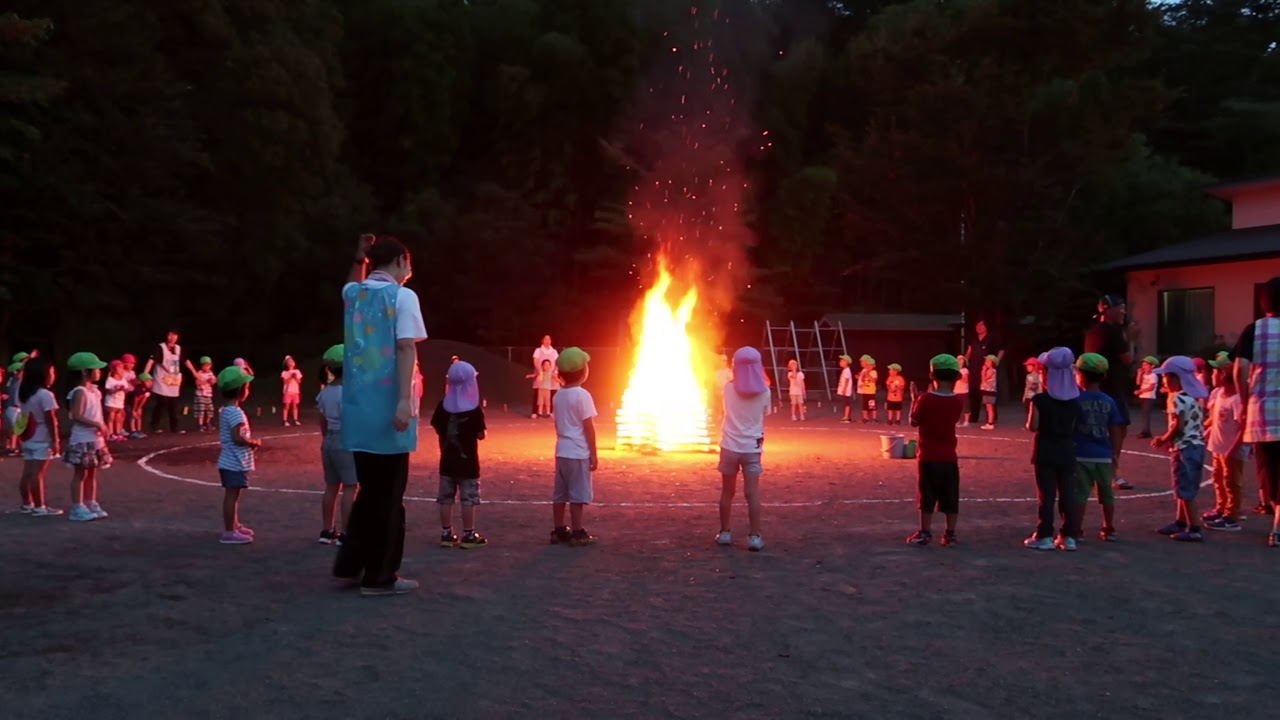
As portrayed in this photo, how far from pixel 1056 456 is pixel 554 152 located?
40.7m

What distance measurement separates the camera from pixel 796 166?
49.5 metres

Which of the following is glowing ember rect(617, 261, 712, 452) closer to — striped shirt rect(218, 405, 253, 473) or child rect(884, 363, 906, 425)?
child rect(884, 363, 906, 425)

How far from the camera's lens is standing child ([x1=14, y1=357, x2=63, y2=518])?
462 inches

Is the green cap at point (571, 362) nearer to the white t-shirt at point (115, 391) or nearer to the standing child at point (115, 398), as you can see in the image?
the standing child at point (115, 398)

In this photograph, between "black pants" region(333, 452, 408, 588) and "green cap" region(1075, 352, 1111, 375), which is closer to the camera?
"black pants" region(333, 452, 408, 588)

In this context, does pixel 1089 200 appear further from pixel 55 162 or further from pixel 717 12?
pixel 55 162

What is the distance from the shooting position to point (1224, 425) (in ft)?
36.8

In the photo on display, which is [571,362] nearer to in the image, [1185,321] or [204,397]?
[204,397]

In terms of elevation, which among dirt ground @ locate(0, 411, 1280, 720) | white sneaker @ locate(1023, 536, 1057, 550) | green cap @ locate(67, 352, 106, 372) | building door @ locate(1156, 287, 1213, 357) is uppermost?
building door @ locate(1156, 287, 1213, 357)

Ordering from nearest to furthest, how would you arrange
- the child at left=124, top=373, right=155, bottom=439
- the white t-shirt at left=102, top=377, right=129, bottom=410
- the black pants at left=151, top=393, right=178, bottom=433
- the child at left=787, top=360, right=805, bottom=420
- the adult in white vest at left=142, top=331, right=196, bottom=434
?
the white t-shirt at left=102, top=377, right=129, bottom=410
the child at left=124, top=373, right=155, bottom=439
the adult in white vest at left=142, top=331, right=196, bottom=434
the black pants at left=151, top=393, right=178, bottom=433
the child at left=787, top=360, right=805, bottom=420

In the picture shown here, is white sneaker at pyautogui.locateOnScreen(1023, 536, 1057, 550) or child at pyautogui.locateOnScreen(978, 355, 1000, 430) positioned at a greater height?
child at pyautogui.locateOnScreen(978, 355, 1000, 430)

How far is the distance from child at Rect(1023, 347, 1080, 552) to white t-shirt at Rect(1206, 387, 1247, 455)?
1963mm

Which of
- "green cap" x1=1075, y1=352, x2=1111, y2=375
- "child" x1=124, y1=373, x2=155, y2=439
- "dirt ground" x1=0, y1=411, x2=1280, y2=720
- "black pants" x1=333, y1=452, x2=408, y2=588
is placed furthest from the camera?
"child" x1=124, y1=373, x2=155, y2=439

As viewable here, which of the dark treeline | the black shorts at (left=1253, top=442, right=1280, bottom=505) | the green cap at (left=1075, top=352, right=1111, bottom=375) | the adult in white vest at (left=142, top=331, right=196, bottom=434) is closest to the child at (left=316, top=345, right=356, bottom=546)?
the green cap at (left=1075, top=352, right=1111, bottom=375)
